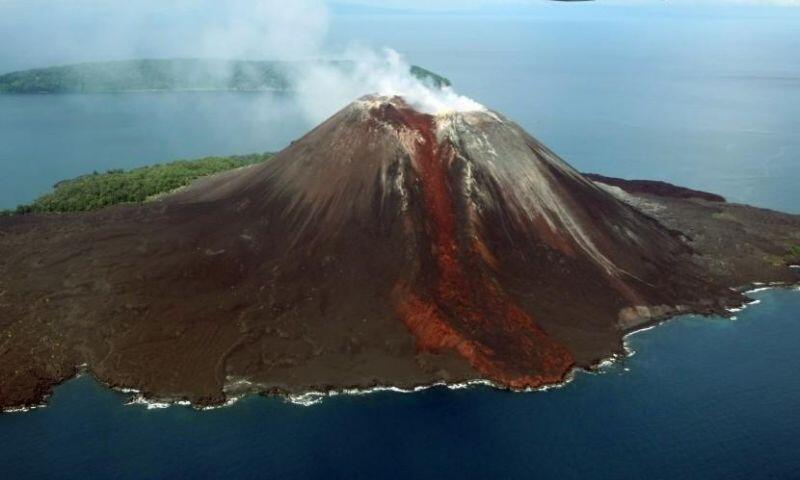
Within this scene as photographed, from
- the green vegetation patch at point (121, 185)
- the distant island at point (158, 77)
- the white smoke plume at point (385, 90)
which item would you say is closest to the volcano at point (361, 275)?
the white smoke plume at point (385, 90)

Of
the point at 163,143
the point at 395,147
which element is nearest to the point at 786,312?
the point at 395,147

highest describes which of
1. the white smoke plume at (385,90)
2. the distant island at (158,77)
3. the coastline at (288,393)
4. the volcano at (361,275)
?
the distant island at (158,77)

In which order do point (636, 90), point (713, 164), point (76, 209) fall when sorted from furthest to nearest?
point (636, 90), point (713, 164), point (76, 209)

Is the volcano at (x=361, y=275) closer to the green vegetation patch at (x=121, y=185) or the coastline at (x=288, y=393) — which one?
the coastline at (x=288, y=393)

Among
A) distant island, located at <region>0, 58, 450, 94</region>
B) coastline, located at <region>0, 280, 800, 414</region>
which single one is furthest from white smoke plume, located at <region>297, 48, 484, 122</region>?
coastline, located at <region>0, 280, 800, 414</region>

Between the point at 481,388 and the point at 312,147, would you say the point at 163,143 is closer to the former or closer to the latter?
the point at 312,147

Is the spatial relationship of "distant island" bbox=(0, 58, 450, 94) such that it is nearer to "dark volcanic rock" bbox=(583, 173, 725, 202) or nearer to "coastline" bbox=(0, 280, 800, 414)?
"dark volcanic rock" bbox=(583, 173, 725, 202)
